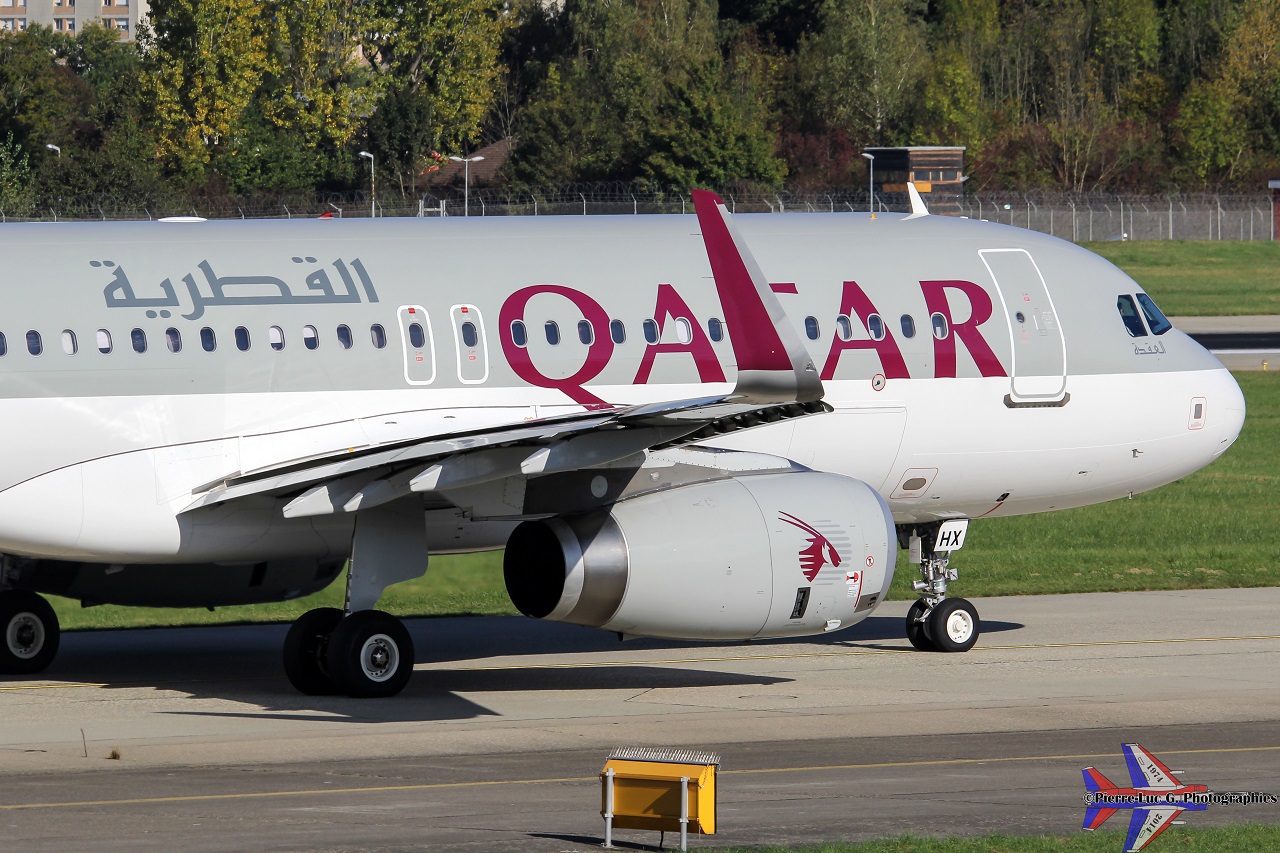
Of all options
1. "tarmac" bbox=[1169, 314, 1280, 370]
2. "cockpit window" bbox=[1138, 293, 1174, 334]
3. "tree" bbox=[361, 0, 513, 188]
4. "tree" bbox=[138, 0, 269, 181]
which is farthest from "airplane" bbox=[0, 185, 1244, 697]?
"tree" bbox=[361, 0, 513, 188]

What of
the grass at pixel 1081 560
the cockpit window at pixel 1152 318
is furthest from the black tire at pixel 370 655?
the cockpit window at pixel 1152 318

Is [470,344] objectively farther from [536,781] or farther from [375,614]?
[536,781]

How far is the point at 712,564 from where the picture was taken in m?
16.8

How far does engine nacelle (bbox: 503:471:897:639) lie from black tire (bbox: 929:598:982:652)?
3932mm

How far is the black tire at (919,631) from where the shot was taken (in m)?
21.3

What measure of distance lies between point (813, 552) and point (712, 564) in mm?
914

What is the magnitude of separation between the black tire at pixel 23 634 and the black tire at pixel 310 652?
335cm

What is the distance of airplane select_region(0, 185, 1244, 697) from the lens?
16.8m

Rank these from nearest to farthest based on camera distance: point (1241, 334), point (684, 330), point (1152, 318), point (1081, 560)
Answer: point (684, 330) → point (1152, 318) → point (1081, 560) → point (1241, 334)

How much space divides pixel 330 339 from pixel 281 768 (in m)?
4.77

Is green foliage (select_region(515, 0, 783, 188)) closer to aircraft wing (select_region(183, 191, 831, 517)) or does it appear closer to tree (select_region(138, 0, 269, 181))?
tree (select_region(138, 0, 269, 181))

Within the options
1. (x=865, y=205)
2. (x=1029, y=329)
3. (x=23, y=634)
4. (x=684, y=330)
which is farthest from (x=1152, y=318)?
(x=865, y=205)

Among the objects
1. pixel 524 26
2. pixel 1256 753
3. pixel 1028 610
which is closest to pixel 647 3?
pixel 524 26

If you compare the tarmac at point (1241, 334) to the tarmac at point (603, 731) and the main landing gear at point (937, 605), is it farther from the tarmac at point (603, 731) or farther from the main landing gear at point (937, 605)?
the main landing gear at point (937, 605)
